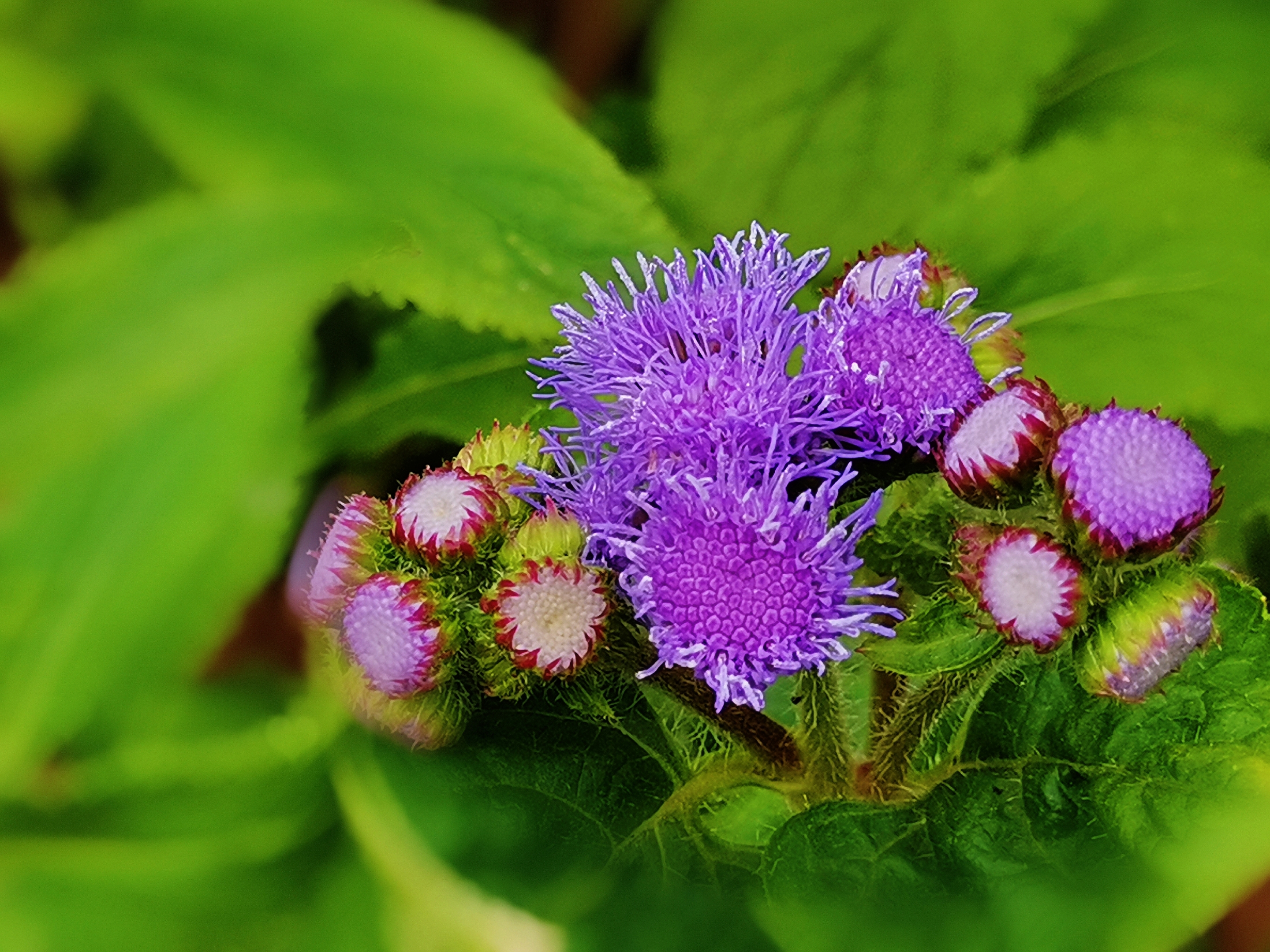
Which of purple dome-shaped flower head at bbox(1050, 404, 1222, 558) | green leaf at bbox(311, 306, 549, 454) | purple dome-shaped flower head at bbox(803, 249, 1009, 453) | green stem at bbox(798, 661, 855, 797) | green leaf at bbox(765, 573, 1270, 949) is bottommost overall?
green leaf at bbox(765, 573, 1270, 949)

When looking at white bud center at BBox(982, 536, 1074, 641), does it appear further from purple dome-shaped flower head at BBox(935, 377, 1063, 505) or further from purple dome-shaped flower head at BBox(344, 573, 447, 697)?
purple dome-shaped flower head at BBox(344, 573, 447, 697)

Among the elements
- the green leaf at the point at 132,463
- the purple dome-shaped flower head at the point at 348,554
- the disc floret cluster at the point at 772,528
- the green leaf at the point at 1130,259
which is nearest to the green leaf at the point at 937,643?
the disc floret cluster at the point at 772,528

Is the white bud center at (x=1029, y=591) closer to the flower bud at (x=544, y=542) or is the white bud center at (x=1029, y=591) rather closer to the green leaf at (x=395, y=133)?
the flower bud at (x=544, y=542)

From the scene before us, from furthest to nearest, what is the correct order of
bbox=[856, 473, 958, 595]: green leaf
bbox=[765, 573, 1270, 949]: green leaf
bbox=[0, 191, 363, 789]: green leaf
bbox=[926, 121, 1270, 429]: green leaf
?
1. bbox=[0, 191, 363, 789]: green leaf
2. bbox=[926, 121, 1270, 429]: green leaf
3. bbox=[856, 473, 958, 595]: green leaf
4. bbox=[765, 573, 1270, 949]: green leaf

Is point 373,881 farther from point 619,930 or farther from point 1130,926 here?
point 1130,926

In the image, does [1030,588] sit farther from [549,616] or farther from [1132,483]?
[549,616]

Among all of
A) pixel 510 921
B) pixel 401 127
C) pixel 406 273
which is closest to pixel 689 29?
pixel 401 127

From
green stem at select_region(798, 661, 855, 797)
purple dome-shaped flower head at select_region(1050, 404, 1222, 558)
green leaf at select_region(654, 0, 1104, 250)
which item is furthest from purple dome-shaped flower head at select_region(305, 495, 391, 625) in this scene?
green leaf at select_region(654, 0, 1104, 250)
